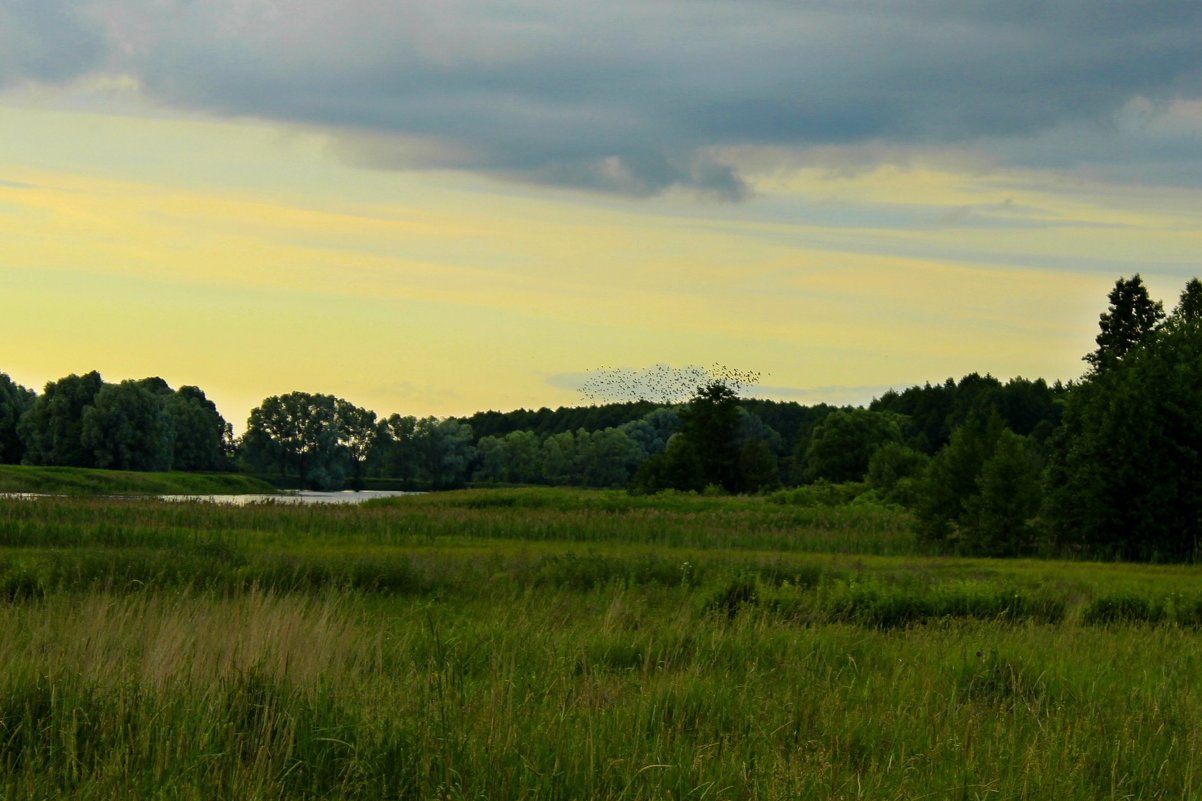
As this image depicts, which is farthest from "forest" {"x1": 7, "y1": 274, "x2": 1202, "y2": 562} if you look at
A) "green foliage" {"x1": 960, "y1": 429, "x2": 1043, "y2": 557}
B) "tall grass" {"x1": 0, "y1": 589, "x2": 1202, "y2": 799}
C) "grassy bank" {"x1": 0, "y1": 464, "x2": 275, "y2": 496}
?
"tall grass" {"x1": 0, "y1": 589, "x2": 1202, "y2": 799}

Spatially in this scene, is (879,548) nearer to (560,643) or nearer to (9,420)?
(560,643)

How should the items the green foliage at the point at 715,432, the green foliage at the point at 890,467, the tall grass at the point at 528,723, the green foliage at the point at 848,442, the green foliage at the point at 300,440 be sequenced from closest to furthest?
the tall grass at the point at 528,723 → the green foliage at the point at 890,467 → the green foliage at the point at 715,432 → the green foliage at the point at 848,442 → the green foliage at the point at 300,440

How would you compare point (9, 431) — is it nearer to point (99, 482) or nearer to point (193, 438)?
point (193, 438)

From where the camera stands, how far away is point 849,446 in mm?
100875

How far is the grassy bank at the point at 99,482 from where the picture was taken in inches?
2869

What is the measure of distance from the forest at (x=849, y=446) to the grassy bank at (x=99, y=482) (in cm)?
941

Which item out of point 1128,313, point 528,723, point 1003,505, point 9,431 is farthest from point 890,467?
point 9,431

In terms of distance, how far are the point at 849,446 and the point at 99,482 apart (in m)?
60.4

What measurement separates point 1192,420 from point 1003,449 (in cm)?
660

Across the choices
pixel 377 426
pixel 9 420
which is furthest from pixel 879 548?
pixel 377 426

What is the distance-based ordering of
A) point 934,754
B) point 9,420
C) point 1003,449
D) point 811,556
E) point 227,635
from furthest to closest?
point 9,420 < point 1003,449 < point 811,556 < point 227,635 < point 934,754

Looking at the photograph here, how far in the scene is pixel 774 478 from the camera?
88188 millimetres

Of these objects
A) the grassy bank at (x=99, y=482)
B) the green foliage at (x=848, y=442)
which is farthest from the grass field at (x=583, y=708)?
the green foliage at (x=848, y=442)

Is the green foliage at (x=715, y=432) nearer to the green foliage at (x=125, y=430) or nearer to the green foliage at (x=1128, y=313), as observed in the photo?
the green foliage at (x=1128, y=313)
